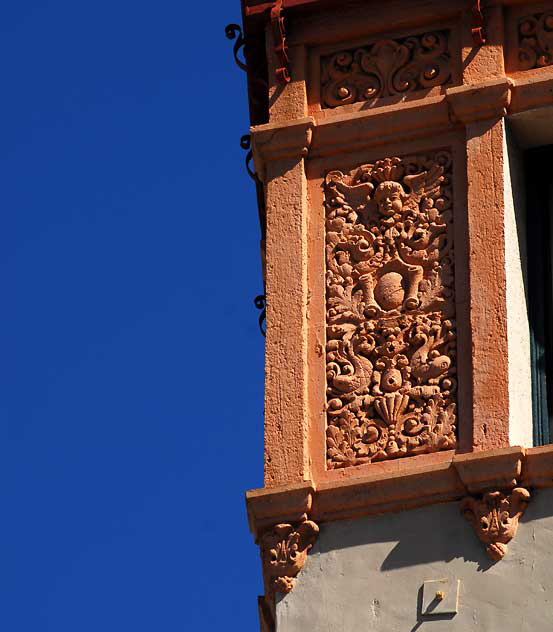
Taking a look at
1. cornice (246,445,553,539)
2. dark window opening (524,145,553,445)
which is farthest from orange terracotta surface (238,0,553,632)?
dark window opening (524,145,553,445)

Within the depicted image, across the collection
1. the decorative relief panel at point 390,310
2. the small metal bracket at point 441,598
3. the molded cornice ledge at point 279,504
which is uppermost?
the decorative relief panel at point 390,310

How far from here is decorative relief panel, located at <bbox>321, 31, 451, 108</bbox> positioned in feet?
69.1

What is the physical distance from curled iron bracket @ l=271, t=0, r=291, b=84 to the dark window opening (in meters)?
1.81

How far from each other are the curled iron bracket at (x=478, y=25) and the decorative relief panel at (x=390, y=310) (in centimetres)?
87

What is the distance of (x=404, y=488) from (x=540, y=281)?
1.94 metres

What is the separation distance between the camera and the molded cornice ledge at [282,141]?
21.0m

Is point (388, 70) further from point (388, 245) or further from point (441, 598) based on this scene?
point (441, 598)

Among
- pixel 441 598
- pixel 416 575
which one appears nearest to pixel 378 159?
pixel 416 575

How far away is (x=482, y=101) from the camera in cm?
2064

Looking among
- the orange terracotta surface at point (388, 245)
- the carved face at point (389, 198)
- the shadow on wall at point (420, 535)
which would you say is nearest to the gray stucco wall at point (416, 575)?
the shadow on wall at point (420, 535)

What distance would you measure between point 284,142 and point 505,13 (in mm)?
1781

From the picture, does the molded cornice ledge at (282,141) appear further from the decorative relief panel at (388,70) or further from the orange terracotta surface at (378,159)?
the decorative relief panel at (388,70)

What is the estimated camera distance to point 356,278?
20500mm

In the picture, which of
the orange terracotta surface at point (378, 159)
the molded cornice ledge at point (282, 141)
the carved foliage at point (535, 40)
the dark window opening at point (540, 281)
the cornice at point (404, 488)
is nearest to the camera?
the cornice at point (404, 488)
